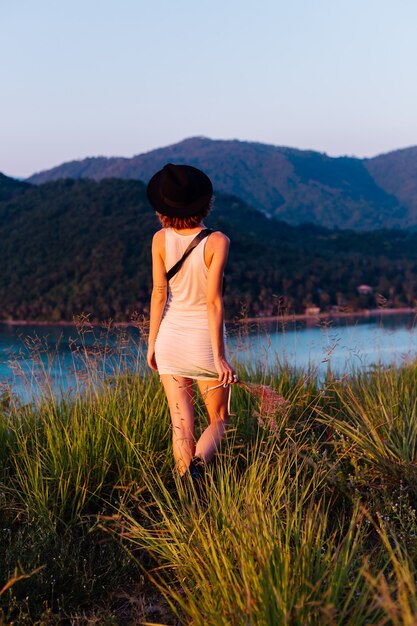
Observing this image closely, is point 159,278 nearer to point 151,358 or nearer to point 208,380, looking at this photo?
point 151,358

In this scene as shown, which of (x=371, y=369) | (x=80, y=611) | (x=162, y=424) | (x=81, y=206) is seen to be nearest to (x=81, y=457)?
(x=162, y=424)

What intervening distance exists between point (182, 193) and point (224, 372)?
3.06 feet

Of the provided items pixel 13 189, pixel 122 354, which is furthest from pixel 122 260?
pixel 122 354

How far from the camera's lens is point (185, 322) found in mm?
3812

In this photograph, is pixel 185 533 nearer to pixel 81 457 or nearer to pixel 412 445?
A: pixel 81 457

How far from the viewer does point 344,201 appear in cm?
9462

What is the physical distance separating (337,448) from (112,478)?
1.36 metres

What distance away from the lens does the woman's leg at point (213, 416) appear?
12.5 ft

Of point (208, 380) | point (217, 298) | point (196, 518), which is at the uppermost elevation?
point (217, 298)

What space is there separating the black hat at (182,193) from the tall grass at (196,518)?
0.94m

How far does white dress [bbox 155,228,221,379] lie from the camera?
3740 mm

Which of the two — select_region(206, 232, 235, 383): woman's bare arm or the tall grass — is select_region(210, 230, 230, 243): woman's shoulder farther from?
the tall grass

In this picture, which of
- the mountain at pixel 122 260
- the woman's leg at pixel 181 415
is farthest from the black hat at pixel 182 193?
the mountain at pixel 122 260

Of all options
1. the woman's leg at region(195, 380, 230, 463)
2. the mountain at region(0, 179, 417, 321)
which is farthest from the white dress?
the mountain at region(0, 179, 417, 321)
